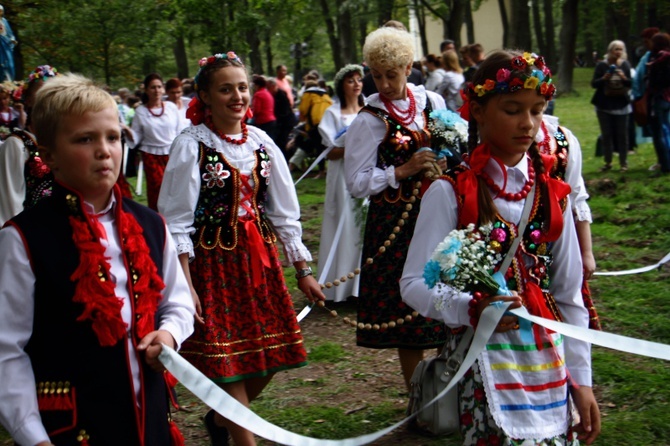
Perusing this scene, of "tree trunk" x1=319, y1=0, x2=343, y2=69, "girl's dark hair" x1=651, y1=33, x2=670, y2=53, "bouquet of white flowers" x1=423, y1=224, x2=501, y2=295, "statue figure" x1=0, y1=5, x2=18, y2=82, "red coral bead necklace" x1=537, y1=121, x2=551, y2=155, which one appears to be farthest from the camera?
"tree trunk" x1=319, y1=0, x2=343, y2=69

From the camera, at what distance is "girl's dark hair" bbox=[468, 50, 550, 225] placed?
9.71ft

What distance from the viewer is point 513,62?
2998 mm

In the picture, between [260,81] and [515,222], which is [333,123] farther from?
[260,81]

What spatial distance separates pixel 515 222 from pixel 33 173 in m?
3.82

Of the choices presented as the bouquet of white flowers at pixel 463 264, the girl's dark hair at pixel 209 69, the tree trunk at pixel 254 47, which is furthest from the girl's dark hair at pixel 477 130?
the tree trunk at pixel 254 47

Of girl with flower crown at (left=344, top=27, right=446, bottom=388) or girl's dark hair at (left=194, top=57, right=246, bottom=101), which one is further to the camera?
girl with flower crown at (left=344, top=27, right=446, bottom=388)

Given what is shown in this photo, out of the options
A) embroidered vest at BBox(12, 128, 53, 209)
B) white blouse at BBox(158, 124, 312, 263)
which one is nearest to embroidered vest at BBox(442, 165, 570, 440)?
white blouse at BBox(158, 124, 312, 263)

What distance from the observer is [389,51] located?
509 cm

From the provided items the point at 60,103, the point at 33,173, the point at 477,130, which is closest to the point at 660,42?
the point at 33,173

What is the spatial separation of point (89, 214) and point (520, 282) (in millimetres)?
1446

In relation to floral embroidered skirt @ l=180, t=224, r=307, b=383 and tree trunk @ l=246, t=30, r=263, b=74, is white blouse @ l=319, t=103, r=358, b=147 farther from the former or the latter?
tree trunk @ l=246, t=30, r=263, b=74

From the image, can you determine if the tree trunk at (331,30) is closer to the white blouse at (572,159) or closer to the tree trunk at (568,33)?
the tree trunk at (568,33)

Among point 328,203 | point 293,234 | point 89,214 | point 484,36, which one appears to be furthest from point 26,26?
point 484,36

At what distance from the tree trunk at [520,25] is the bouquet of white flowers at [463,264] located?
80.4ft
